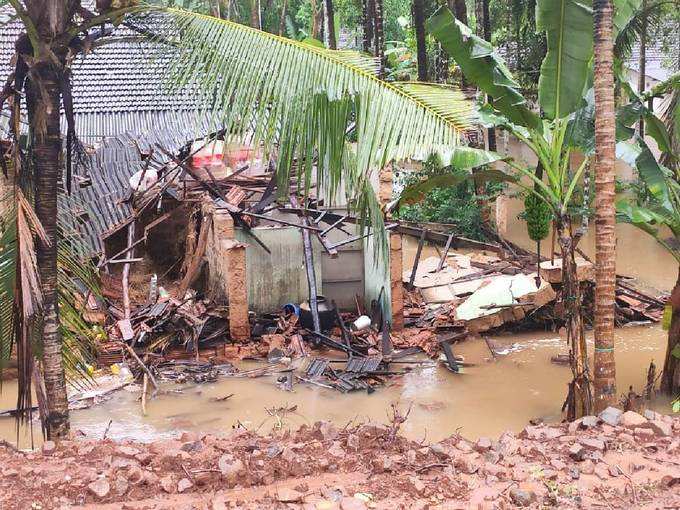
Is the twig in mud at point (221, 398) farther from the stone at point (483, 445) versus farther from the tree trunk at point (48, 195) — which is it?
the stone at point (483, 445)

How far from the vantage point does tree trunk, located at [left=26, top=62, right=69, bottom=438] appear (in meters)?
Answer: 5.71

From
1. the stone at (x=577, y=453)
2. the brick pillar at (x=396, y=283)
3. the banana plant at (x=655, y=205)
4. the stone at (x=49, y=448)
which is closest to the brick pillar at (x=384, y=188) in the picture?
the brick pillar at (x=396, y=283)

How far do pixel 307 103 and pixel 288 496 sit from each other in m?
2.73

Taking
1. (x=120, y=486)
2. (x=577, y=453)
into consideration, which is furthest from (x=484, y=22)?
(x=120, y=486)

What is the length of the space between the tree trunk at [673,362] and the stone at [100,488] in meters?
7.33

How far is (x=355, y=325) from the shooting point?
13.8 meters

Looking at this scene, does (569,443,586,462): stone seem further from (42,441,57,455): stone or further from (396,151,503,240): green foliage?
(396,151,503,240): green foliage

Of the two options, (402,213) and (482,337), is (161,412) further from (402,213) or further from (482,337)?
(402,213)

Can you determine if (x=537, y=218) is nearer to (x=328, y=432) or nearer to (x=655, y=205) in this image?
(x=655, y=205)

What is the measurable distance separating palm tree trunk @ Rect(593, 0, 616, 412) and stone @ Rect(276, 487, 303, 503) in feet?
12.9

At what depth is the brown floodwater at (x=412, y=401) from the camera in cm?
1002

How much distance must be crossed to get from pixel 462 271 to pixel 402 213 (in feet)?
17.6

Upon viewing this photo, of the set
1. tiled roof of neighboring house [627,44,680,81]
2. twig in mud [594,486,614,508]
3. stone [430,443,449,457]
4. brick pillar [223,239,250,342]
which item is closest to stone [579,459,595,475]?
twig in mud [594,486,614,508]

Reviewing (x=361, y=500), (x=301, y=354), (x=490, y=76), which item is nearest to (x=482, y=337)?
(x=301, y=354)
